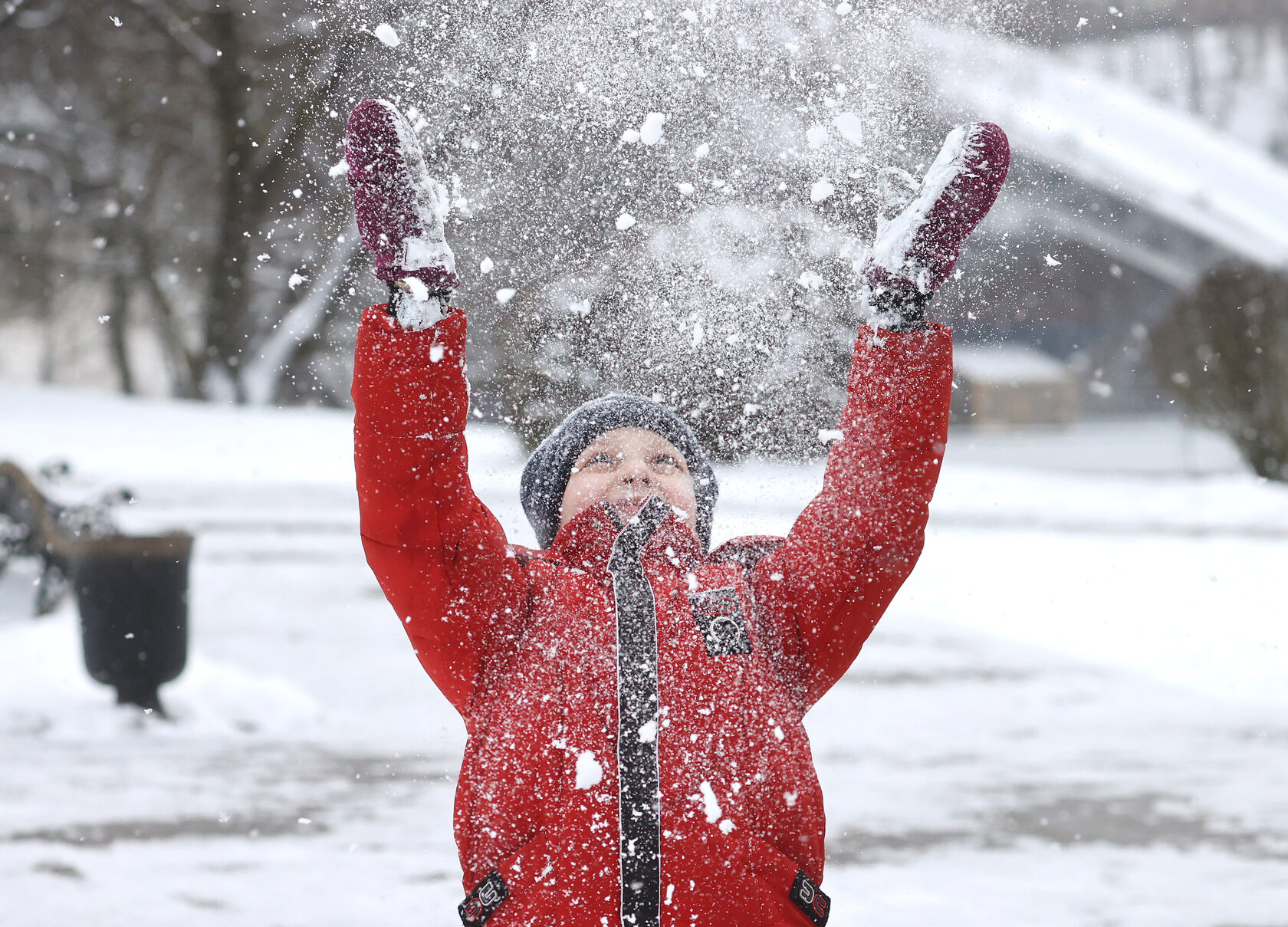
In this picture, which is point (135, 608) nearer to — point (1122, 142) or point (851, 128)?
point (851, 128)

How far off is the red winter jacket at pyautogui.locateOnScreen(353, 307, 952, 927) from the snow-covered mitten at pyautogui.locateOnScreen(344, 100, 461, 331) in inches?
1.7

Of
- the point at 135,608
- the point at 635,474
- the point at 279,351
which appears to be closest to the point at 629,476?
the point at 635,474

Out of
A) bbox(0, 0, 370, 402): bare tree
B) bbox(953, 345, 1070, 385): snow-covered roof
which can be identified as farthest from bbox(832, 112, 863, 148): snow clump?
bbox(953, 345, 1070, 385): snow-covered roof

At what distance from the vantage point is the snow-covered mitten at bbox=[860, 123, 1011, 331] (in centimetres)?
180

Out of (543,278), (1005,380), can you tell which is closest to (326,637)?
(543,278)

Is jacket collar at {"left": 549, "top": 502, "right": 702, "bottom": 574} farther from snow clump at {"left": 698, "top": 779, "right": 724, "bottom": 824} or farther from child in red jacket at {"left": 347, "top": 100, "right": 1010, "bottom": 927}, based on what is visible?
snow clump at {"left": 698, "top": 779, "right": 724, "bottom": 824}

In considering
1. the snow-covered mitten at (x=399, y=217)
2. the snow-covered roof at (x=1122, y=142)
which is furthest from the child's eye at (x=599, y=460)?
the snow-covered roof at (x=1122, y=142)

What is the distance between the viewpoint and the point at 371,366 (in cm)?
171

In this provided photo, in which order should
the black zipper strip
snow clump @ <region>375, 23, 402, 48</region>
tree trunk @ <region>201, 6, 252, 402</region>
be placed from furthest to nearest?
1. tree trunk @ <region>201, 6, 252, 402</region>
2. snow clump @ <region>375, 23, 402, 48</region>
3. the black zipper strip

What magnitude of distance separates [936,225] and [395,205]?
735 millimetres

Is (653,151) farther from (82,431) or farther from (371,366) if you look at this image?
(82,431)

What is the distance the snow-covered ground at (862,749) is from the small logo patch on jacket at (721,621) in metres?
0.58

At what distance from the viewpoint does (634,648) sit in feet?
5.74

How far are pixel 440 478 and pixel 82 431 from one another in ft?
42.3
